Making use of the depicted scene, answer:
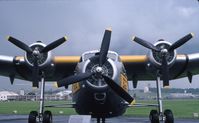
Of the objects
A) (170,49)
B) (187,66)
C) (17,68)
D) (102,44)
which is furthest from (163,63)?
(17,68)

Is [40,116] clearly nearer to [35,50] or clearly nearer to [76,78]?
[35,50]

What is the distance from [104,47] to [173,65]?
18.6ft

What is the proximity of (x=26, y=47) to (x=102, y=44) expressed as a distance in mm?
5140

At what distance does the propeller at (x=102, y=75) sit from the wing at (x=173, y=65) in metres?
3.67

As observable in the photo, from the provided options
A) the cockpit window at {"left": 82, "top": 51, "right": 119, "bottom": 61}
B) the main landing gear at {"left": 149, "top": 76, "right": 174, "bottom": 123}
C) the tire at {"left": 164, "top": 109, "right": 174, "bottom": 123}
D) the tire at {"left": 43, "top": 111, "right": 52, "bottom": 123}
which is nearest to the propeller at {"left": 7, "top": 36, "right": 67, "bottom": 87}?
the tire at {"left": 43, "top": 111, "right": 52, "bottom": 123}

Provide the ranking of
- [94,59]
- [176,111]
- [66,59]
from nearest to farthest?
[94,59] → [66,59] → [176,111]

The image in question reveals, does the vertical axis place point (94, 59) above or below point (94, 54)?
below

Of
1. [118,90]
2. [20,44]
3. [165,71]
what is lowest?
[118,90]

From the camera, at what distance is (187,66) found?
22.0 metres

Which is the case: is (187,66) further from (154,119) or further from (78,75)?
(78,75)

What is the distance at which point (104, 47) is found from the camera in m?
17.2

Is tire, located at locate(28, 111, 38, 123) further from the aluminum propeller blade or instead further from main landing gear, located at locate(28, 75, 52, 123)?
the aluminum propeller blade

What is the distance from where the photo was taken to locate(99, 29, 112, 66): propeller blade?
1655cm

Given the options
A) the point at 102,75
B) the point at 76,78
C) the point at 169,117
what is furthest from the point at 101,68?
the point at 169,117
